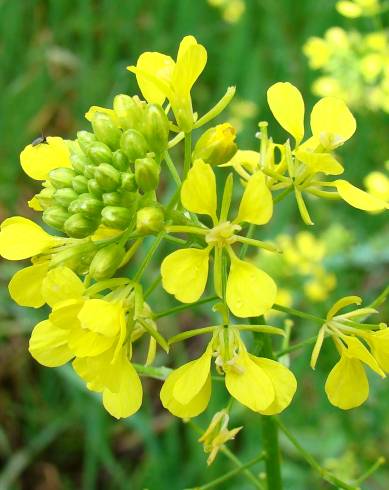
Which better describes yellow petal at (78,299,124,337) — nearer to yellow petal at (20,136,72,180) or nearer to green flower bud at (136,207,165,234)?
green flower bud at (136,207,165,234)

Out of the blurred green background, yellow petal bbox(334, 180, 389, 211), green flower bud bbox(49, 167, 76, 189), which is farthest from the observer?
the blurred green background

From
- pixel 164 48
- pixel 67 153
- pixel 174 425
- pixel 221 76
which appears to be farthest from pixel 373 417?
pixel 164 48

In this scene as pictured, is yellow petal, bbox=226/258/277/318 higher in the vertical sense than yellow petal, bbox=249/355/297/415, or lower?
higher

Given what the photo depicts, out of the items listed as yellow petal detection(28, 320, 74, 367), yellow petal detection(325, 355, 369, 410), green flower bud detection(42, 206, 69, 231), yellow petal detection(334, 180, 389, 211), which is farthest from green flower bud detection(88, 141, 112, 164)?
yellow petal detection(325, 355, 369, 410)

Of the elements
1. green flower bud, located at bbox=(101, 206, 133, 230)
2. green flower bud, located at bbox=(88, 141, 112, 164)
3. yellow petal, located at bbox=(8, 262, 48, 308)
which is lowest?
yellow petal, located at bbox=(8, 262, 48, 308)

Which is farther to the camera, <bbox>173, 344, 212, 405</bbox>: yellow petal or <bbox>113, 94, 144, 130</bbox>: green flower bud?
<bbox>113, 94, 144, 130</bbox>: green flower bud

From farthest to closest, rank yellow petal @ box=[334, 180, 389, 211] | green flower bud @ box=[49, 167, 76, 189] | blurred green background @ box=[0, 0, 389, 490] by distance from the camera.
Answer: blurred green background @ box=[0, 0, 389, 490]
green flower bud @ box=[49, 167, 76, 189]
yellow petal @ box=[334, 180, 389, 211]

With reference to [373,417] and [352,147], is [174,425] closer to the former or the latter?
[373,417]
